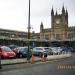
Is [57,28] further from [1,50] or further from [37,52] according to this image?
[1,50]

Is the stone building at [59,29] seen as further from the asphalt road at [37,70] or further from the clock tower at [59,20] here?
the asphalt road at [37,70]

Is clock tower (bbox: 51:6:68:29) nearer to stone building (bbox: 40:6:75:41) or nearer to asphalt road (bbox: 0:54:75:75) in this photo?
stone building (bbox: 40:6:75:41)

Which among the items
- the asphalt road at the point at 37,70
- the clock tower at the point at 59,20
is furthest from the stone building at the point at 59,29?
the asphalt road at the point at 37,70

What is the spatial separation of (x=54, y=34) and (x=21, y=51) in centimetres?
10748

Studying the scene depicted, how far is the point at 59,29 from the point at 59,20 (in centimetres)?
632

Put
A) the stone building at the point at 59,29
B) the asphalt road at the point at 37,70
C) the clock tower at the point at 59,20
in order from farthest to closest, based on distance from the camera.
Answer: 1. the clock tower at the point at 59,20
2. the stone building at the point at 59,29
3. the asphalt road at the point at 37,70

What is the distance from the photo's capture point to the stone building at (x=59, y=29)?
136875 mm

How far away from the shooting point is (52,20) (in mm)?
146500

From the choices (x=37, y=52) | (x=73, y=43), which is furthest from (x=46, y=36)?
(x=37, y=52)

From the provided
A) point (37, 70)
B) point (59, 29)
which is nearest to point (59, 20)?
point (59, 29)

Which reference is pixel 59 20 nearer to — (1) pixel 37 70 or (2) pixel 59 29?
(2) pixel 59 29

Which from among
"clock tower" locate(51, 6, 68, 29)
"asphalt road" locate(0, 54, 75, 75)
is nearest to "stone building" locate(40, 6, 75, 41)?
"clock tower" locate(51, 6, 68, 29)

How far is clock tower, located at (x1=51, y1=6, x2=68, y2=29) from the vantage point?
462 feet

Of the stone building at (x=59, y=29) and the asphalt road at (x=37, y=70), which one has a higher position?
the stone building at (x=59, y=29)
